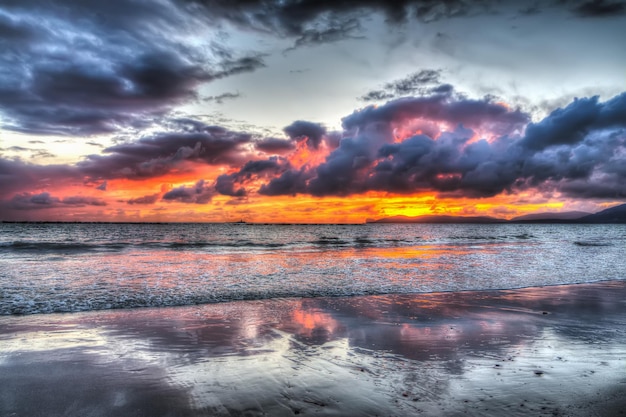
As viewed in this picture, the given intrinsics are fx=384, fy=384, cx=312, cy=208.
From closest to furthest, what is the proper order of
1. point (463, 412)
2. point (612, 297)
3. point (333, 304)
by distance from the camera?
point (463, 412), point (333, 304), point (612, 297)

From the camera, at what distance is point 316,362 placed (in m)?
7.76

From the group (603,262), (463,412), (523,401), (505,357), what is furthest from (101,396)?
(603,262)

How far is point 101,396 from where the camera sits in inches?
245

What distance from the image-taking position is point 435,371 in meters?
7.17

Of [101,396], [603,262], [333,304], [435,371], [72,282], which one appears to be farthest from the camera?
[603,262]

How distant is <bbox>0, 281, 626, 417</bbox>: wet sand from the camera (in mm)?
5797

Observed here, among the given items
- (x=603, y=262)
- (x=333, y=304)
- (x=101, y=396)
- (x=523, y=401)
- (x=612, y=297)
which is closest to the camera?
(x=523, y=401)

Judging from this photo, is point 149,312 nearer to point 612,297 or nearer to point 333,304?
point 333,304

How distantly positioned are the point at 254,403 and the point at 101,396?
257 centimetres

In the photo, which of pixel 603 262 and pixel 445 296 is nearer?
pixel 445 296

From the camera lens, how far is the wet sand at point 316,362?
228 inches

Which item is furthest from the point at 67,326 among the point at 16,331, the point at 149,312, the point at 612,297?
the point at 612,297

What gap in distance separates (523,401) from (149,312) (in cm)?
1149

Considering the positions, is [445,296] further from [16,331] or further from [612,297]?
[16,331]
